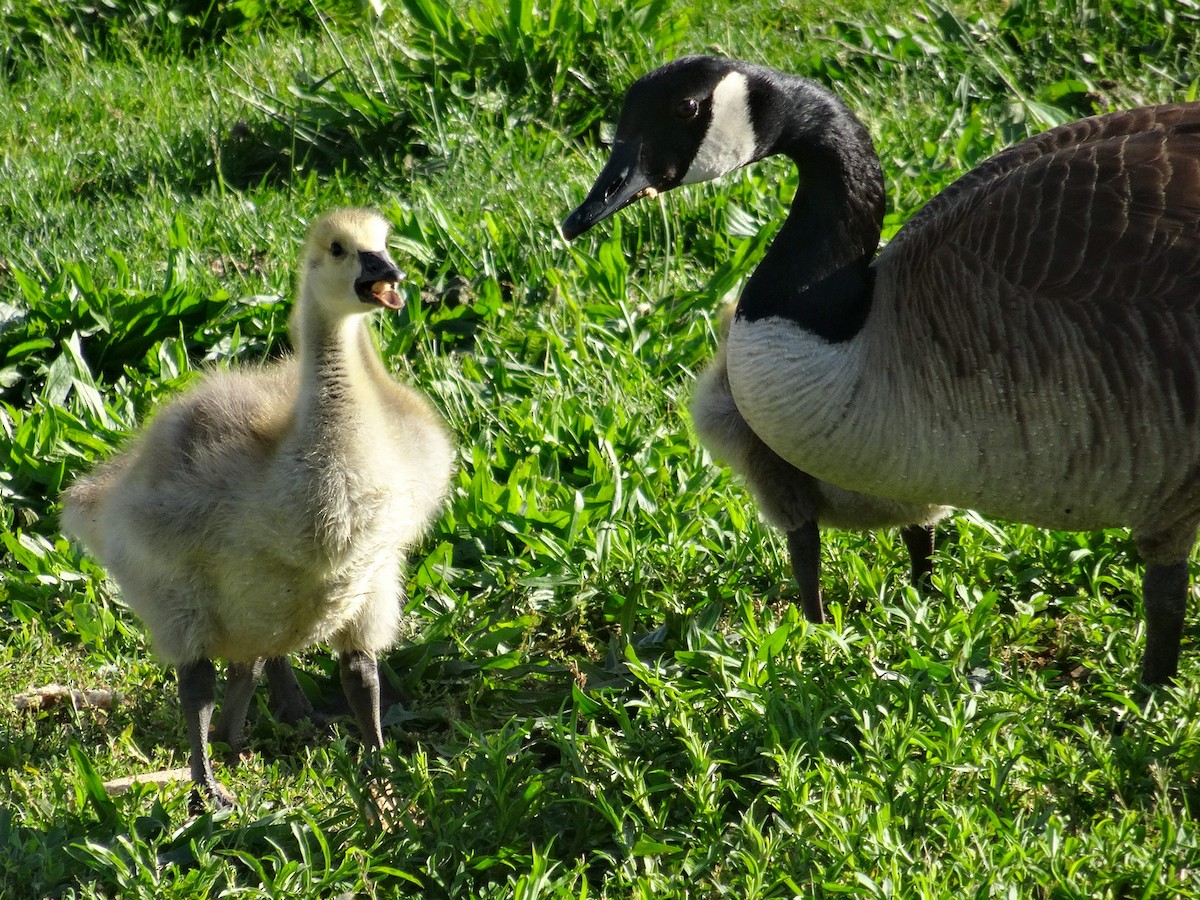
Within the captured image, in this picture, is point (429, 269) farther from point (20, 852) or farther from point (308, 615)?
point (20, 852)

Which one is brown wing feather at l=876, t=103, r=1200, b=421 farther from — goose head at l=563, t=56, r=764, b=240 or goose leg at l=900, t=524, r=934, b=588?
goose leg at l=900, t=524, r=934, b=588

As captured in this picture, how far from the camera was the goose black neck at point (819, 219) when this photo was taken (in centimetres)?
409

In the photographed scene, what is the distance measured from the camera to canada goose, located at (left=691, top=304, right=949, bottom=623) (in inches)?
173

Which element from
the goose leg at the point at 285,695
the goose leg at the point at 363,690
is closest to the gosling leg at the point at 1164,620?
the goose leg at the point at 363,690

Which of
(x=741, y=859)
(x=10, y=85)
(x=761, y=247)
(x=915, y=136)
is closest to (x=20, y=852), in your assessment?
(x=741, y=859)

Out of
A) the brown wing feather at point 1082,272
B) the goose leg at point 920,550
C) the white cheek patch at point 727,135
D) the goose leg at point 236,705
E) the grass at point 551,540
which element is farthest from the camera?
the goose leg at point 920,550

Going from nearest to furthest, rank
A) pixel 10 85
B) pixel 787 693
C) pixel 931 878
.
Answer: pixel 931 878 < pixel 787 693 < pixel 10 85

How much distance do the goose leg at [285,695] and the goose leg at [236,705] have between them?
0.09 meters

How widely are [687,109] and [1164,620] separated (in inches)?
74.9

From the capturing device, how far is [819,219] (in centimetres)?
414

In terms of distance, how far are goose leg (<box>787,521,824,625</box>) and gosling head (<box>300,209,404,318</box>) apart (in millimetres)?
1471

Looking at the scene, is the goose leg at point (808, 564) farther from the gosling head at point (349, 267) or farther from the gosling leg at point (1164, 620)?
the gosling head at point (349, 267)

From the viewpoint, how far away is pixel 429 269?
6.29m

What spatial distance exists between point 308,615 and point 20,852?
95 cm
